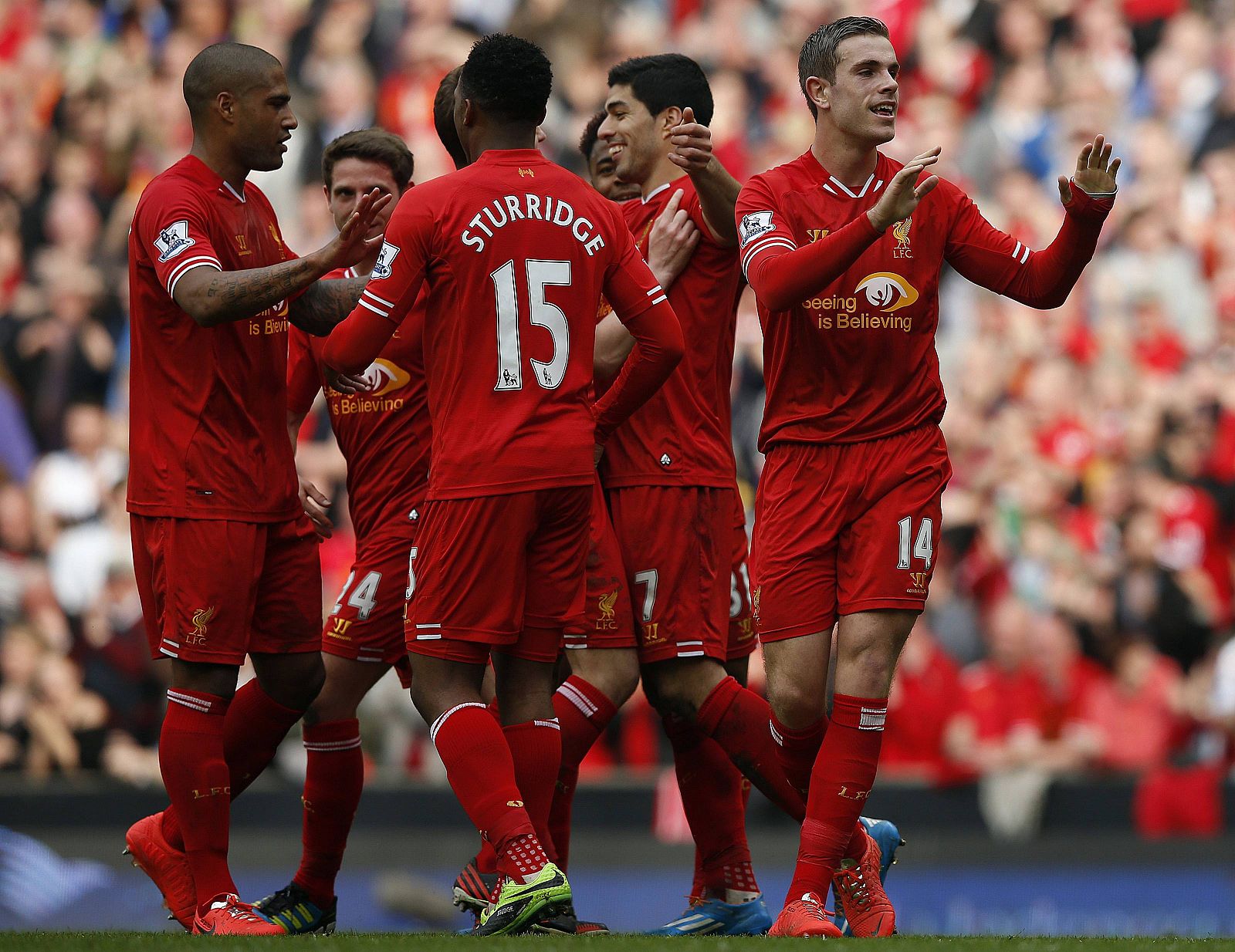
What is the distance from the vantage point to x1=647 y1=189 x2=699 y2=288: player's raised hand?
6.68 metres

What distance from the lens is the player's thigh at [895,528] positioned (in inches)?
233

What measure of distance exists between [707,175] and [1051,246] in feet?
3.83

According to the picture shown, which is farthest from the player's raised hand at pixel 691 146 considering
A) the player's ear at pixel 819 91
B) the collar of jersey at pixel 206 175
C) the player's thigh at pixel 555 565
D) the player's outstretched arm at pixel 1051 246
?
the collar of jersey at pixel 206 175

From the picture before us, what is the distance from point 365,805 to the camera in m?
10.0

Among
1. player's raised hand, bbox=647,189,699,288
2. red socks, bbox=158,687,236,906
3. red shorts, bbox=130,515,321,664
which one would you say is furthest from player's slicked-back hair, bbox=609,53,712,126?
red socks, bbox=158,687,236,906

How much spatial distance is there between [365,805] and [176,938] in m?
4.56

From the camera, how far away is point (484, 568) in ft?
18.6

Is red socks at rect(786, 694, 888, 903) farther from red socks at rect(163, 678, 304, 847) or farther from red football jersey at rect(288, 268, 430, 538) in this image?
red socks at rect(163, 678, 304, 847)

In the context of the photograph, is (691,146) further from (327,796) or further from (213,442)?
(327,796)

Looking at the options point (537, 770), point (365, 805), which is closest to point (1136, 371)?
point (365, 805)

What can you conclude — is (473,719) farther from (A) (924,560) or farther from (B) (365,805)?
(B) (365,805)

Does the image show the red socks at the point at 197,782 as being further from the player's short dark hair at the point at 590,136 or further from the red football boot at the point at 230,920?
the player's short dark hair at the point at 590,136

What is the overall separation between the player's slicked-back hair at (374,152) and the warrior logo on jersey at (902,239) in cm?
198

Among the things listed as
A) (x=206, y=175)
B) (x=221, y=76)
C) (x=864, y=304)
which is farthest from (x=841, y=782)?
(x=221, y=76)
